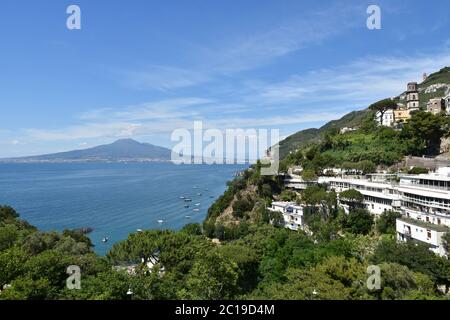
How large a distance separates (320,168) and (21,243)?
31.2m

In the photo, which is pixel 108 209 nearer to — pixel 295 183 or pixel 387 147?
pixel 295 183

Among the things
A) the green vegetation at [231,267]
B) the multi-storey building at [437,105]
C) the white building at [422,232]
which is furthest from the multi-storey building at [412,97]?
the white building at [422,232]

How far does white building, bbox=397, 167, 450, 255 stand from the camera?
1977 centimetres

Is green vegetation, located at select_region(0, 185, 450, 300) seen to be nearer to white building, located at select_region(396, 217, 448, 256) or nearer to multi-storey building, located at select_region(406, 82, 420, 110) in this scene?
→ white building, located at select_region(396, 217, 448, 256)

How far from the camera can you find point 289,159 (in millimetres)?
50844

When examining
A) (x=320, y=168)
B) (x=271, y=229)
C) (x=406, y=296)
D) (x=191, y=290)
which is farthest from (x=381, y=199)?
(x=191, y=290)

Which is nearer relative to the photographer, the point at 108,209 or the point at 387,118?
the point at 387,118

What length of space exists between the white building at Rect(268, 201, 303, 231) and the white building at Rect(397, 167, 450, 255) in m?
9.28

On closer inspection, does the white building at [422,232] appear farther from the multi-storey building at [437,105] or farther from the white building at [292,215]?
the multi-storey building at [437,105]

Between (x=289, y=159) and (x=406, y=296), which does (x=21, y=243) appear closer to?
(x=406, y=296)

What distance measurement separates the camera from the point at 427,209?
23.1 m

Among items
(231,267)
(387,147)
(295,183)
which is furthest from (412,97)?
(231,267)

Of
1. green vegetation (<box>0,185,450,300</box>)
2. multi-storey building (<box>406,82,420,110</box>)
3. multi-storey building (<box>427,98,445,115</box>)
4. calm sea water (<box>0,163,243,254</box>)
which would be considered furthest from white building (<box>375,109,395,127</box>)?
calm sea water (<box>0,163,243,254</box>)

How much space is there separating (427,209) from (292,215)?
1247 cm
